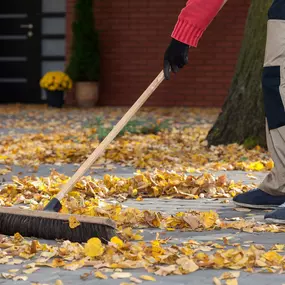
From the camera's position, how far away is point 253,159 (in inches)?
310

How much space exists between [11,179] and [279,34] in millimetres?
2702

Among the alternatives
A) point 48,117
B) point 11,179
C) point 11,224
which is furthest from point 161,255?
point 48,117

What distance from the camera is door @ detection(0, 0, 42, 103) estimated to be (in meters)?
17.4

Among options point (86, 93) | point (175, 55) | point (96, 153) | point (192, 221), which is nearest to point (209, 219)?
point (192, 221)

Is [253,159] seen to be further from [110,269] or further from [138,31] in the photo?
[138,31]

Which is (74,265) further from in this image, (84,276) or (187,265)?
(187,265)

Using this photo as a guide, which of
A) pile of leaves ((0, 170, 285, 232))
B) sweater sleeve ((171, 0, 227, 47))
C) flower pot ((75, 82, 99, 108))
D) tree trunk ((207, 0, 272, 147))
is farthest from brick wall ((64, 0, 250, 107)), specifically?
sweater sleeve ((171, 0, 227, 47))

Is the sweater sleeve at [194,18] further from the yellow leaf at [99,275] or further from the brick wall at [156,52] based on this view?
the brick wall at [156,52]

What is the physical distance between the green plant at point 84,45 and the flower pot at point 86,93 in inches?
4.8

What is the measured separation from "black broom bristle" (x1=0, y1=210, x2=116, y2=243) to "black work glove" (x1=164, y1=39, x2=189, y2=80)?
1.18m

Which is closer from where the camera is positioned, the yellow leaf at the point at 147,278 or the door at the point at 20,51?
the yellow leaf at the point at 147,278

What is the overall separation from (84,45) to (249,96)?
7.63m

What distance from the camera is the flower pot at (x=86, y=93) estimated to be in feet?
53.0

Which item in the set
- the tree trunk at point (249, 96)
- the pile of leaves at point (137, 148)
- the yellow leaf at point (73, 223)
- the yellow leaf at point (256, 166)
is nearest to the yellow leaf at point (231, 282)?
the yellow leaf at point (73, 223)
